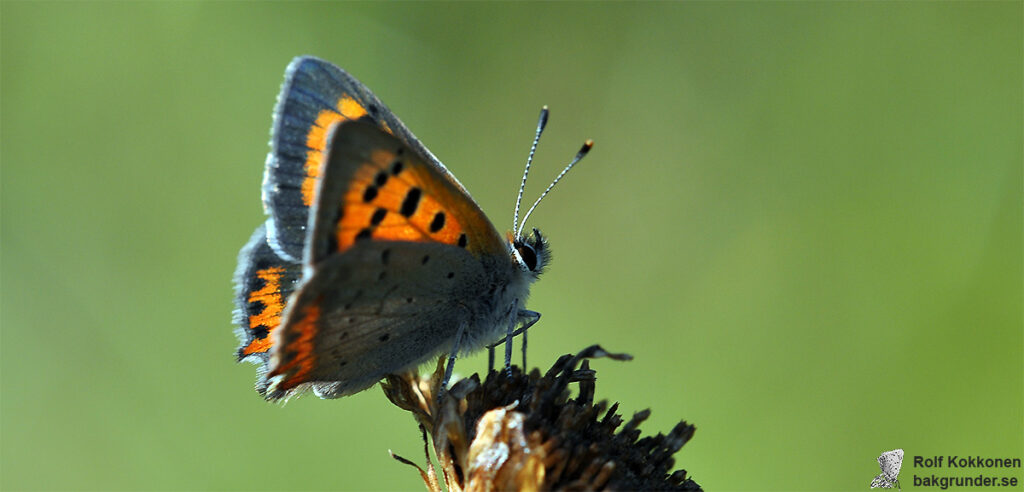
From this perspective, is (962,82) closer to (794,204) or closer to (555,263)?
(794,204)

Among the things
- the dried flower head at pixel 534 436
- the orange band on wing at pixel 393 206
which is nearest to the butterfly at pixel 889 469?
the dried flower head at pixel 534 436

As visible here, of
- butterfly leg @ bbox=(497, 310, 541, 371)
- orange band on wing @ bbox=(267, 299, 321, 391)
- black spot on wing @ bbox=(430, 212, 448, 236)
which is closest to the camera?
orange band on wing @ bbox=(267, 299, 321, 391)

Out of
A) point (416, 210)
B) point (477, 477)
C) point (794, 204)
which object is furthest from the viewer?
point (794, 204)

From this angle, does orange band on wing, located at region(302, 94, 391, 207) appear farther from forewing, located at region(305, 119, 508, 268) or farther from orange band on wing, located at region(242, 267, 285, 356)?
forewing, located at region(305, 119, 508, 268)

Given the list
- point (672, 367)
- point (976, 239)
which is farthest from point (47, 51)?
point (976, 239)

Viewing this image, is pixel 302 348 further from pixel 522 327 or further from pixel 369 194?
pixel 522 327

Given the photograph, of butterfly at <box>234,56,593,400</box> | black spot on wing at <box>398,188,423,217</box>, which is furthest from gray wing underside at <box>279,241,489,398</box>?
black spot on wing at <box>398,188,423,217</box>
